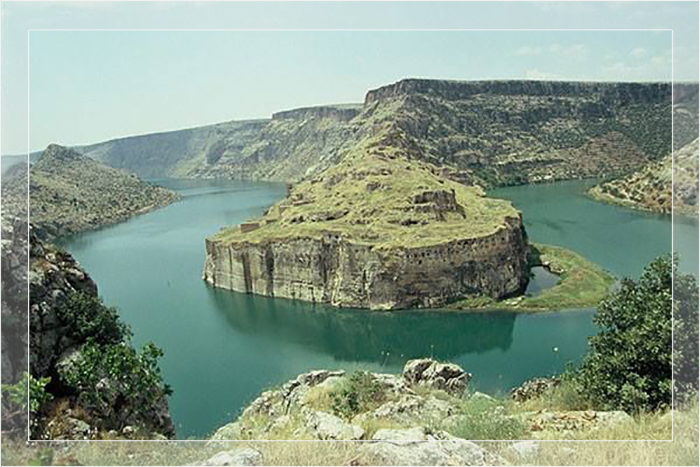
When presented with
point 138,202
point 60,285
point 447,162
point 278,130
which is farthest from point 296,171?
point 60,285

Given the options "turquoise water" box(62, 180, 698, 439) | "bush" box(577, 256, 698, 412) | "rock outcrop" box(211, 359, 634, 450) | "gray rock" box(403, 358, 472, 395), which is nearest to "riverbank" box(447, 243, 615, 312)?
"turquoise water" box(62, 180, 698, 439)

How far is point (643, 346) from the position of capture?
4.29m

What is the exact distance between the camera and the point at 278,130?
275 ft

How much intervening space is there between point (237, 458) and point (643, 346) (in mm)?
2866

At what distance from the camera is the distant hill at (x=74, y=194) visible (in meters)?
3.90

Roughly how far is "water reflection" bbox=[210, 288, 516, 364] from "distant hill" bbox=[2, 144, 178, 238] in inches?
220

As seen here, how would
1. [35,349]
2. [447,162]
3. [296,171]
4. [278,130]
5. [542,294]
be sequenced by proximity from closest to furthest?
[35,349], [542,294], [447,162], [296,171], [278,130]

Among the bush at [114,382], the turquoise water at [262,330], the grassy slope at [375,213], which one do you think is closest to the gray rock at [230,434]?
the bush at [114,382]

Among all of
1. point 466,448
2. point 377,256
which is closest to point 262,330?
point 377,256

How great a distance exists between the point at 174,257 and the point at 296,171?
56.6 metres

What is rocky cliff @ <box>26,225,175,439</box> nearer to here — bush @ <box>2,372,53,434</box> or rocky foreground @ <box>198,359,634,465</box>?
bush @ <box>2,372,53,434</box>

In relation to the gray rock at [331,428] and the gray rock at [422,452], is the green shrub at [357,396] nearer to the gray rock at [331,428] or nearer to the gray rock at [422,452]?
the gray rock at [331,428]

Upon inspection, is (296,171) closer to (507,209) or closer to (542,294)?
(507,209)

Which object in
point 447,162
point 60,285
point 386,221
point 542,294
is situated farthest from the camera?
point 447,162
